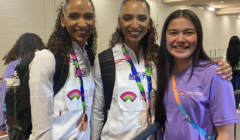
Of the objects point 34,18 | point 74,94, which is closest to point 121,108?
point 74,94

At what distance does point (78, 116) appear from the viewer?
1.36 m

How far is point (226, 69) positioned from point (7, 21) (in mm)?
3807

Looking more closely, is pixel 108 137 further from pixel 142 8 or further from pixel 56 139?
pixel 142 8

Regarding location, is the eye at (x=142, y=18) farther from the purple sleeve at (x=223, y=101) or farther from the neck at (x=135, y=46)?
the purple sleeve at (x=223, y=101)

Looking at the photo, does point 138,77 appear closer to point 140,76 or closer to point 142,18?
point 140,76

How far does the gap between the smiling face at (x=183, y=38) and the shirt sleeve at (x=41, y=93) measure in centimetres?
81

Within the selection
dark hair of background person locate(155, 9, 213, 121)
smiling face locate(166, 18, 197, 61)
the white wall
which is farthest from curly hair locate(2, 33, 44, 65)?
smiling face locate(166, 18, 197, 61)

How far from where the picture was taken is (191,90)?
3.97 feet

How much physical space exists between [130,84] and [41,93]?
0.62 metres

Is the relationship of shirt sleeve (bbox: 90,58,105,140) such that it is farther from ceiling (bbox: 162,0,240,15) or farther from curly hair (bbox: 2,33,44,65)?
ceiling (bbox: 162,0,240,15)

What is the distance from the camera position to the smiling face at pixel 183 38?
1232 millimetres

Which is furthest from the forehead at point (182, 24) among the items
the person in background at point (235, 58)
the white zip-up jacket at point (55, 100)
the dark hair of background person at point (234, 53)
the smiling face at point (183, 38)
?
→ the dark hair of background person at point (234, 53)

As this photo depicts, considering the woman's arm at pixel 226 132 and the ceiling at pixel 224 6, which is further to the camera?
the ceiling at pixel 224 6

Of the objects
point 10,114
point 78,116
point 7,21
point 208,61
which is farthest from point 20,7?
point 208,61
